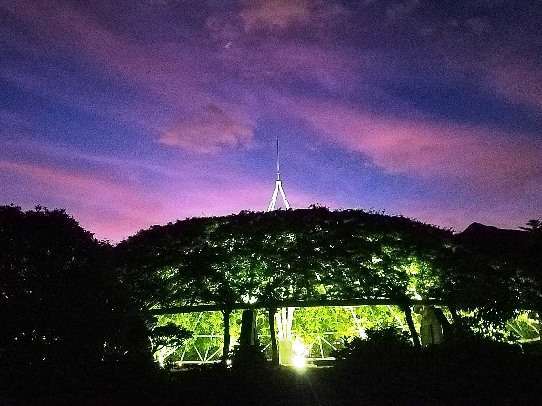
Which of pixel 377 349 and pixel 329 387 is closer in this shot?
pixel 329 387

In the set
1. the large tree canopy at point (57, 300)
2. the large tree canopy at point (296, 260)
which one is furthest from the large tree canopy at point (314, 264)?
the large tree canopy at point (57, 300)

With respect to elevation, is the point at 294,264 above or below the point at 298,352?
above

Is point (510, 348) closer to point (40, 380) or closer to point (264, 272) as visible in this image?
point (264, 272)

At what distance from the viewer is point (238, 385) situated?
1114 centimetres

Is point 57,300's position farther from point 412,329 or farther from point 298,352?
point 412,329

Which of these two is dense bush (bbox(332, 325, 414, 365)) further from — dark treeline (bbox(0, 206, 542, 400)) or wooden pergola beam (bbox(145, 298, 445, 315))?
dark treeline (bbox(0, 206, 542, 400))

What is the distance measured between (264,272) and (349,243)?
2834 millimetres

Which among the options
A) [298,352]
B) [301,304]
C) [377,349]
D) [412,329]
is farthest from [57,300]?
[412,329]

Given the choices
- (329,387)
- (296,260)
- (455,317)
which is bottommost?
(329,387)

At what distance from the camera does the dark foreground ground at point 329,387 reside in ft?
34.3

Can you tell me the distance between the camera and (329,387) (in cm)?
1128

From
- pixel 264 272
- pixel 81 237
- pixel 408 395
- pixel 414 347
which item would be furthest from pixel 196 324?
pixel 408 395

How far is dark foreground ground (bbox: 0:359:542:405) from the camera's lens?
10.5m

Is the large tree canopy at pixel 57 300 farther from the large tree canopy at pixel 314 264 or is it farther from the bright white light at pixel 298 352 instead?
the bright white light at pixel 298 352
